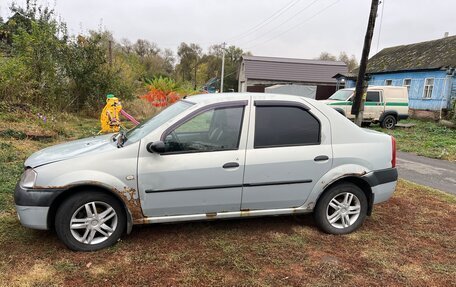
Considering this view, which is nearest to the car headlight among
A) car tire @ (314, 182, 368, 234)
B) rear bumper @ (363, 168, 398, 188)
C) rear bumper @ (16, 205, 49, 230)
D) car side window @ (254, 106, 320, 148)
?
rear bumper @ (16, 205, 49, 230)

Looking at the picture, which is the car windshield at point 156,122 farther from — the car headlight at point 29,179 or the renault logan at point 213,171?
the car headlight at point 29,179

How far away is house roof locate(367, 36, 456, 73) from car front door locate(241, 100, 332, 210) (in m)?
21.2

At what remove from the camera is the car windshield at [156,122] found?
396 centimetres

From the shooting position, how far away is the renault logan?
3.58 m

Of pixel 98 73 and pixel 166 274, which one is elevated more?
pixel 98 73

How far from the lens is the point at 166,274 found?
333 centimetres

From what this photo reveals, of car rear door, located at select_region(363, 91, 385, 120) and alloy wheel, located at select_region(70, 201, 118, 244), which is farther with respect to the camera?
car rear door, located at select_region(363, 91, 385, 120)

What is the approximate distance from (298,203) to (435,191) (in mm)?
3764

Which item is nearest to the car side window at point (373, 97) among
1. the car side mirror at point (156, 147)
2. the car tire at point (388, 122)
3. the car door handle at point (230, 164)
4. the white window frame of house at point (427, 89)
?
the car tire at point (388, 122)

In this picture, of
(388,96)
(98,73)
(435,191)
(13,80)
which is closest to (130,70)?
(98,73)

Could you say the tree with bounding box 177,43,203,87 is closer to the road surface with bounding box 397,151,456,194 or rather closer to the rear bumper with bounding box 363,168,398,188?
the road surface with bounding box 397,151,456,194

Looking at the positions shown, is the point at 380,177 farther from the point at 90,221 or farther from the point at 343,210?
the point at 90,221

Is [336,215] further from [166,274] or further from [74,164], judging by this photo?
[74,164]

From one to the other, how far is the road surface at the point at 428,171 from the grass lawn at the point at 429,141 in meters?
0.87
